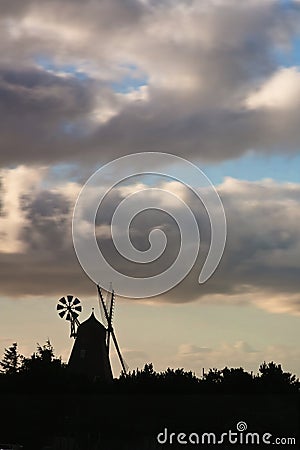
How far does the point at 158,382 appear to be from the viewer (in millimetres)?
78938

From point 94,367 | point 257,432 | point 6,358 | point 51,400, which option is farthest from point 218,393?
point 6,358

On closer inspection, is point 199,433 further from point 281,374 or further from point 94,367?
point 94,367

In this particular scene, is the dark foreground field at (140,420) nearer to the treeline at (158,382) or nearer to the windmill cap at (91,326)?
the treeline at (158,382)

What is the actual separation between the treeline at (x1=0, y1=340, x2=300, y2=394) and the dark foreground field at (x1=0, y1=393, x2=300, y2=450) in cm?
255

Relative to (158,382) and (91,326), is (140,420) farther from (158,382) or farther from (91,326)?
(91,326)

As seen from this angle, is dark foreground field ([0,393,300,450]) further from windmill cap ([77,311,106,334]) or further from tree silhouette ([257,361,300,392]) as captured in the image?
windmill cap ([77,311,106,334])

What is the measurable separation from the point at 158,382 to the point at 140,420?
12.3 meters

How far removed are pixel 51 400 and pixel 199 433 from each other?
13906 millimetres

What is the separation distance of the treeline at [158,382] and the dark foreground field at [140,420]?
2.55m

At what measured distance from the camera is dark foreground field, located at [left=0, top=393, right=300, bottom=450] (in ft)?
212

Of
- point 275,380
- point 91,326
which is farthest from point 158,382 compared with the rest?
point 91,326

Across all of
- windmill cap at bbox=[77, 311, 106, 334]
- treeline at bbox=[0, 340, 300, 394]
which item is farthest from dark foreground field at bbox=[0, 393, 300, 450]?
windmill cap at bbox=[77, 311, 106, 334]

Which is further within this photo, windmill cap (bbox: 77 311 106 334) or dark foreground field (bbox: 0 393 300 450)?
windmill cap (bbox: 77 311 106 334)

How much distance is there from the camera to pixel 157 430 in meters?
66.1
